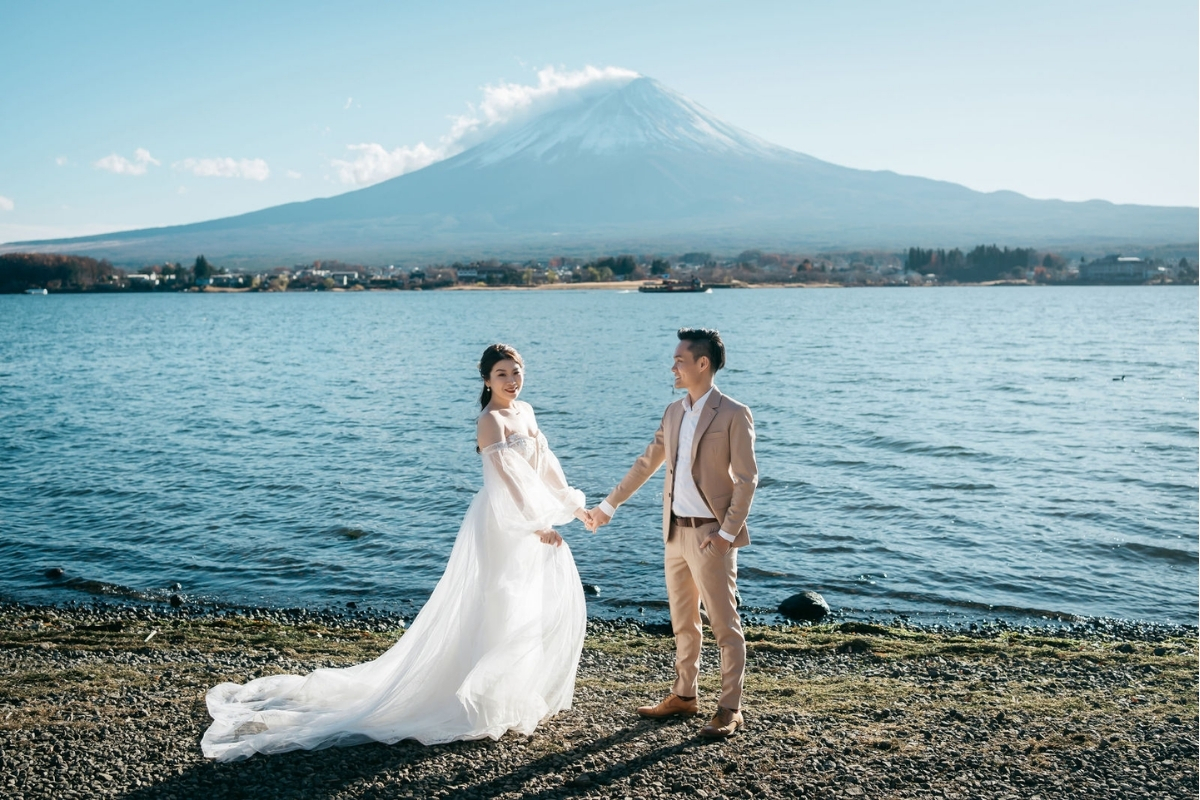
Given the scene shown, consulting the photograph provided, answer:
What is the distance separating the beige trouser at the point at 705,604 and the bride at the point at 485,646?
2.38 ft

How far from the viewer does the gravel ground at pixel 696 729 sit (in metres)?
5.75

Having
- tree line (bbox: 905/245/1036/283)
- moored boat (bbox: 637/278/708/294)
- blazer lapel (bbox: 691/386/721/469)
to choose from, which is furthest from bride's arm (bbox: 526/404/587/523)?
tree line (bbox: 905/245/1036/283)

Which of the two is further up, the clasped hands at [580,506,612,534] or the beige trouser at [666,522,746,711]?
the clasped hands at [580,506,612,534]

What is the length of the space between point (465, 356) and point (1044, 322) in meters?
55.8

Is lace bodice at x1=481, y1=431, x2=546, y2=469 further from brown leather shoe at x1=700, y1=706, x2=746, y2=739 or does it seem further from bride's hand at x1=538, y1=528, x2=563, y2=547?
brown leather shoe at x1=700, y1=706, x2=746, y2=739

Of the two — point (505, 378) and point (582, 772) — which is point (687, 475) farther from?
point (582, 772)

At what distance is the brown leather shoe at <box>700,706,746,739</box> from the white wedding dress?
1.01m

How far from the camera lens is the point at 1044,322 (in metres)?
85.3

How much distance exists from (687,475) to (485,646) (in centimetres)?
175

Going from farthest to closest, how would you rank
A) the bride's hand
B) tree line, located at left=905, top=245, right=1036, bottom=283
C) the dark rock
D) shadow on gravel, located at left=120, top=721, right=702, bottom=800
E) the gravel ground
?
tree line, located at left=905, top=245, right=1036, bottom=283
the dark rock
the bride's hand
the gravel ground
shadow on gravel, located at left=120, top=721, right=702, bottom=800

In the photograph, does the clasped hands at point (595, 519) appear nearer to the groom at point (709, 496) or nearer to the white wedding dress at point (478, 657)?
the white wedding dress at point (478, 657)

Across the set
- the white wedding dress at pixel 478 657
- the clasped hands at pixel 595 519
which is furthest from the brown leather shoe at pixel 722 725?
the clasped hands at pixel 595 519

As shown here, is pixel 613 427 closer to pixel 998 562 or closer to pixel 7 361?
pixel 998 562

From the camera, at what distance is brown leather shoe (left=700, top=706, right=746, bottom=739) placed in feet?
A: 21.0
